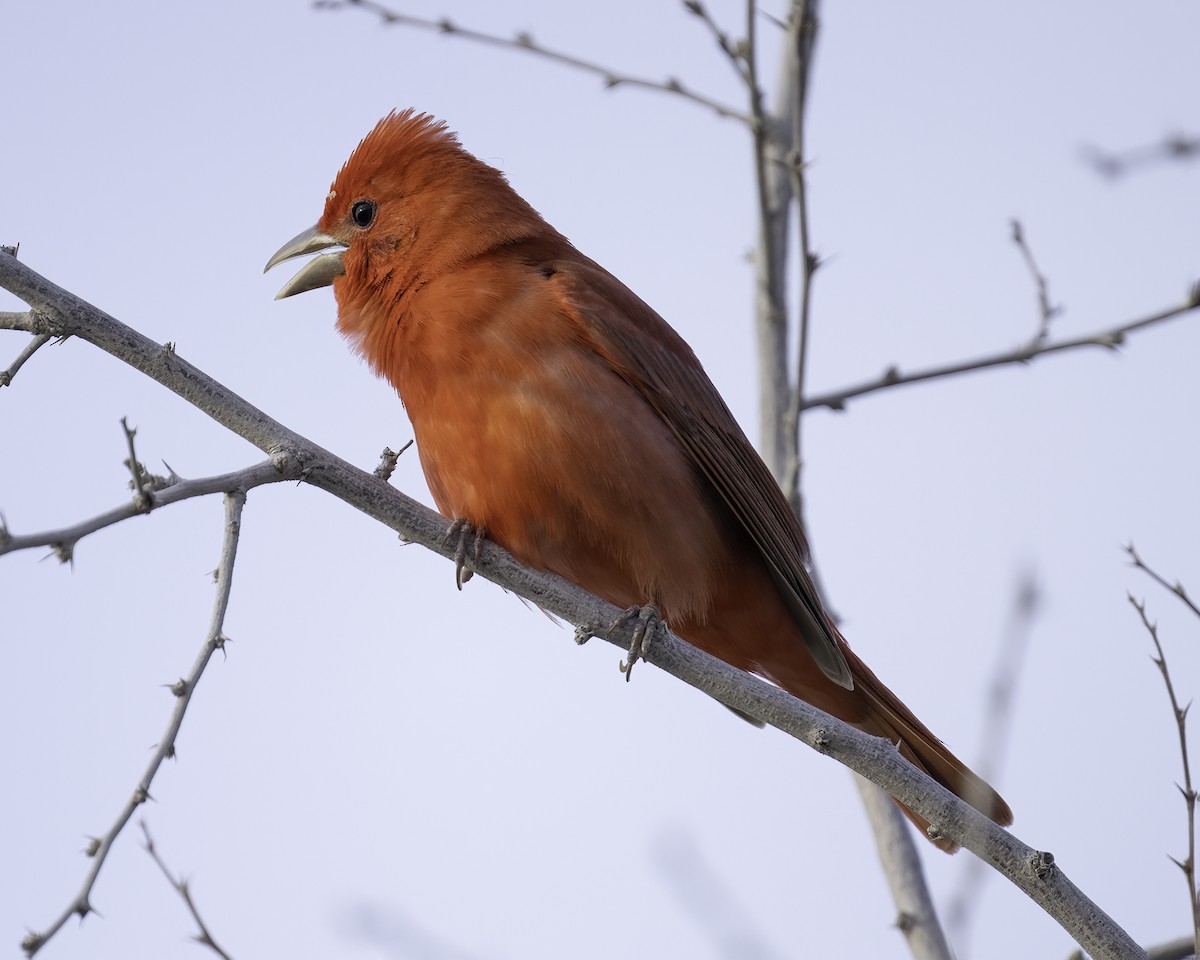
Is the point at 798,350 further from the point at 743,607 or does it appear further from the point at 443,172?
the point at 443,172

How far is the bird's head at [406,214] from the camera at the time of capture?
4.44 m

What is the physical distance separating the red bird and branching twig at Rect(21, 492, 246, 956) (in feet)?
3.79

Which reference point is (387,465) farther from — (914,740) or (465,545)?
(914,740)

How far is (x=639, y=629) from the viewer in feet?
12.0

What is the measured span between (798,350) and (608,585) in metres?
1.10

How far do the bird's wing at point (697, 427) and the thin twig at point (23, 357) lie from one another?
5.36 feet

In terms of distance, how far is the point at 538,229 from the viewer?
4.63m

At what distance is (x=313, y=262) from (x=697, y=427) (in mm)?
1467

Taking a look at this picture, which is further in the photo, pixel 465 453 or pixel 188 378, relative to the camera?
pixel 465 453

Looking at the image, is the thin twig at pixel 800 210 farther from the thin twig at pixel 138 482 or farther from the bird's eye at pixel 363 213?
the thin twig at pixel 138 482

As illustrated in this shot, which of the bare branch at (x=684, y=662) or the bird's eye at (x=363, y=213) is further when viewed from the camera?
the bird's eye at (x=363, y=213)

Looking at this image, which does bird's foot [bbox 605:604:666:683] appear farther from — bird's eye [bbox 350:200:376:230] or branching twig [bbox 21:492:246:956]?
bird's eye [bbox 350:200:376:230]

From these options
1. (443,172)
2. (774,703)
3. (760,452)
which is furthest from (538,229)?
(774,703)

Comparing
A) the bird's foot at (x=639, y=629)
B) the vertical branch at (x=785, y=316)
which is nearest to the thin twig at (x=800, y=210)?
the vertical branch at (x=785, y=316)
